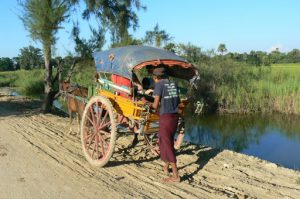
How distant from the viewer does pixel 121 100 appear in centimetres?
769

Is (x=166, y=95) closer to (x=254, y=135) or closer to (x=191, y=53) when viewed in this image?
(x=254, y=135)

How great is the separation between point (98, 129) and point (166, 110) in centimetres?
184

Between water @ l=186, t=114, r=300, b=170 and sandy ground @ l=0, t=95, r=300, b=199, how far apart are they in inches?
184

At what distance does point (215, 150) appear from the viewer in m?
10.1

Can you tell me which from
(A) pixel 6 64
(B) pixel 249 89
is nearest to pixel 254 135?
(B) pixel 249 89

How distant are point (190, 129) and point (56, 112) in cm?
631

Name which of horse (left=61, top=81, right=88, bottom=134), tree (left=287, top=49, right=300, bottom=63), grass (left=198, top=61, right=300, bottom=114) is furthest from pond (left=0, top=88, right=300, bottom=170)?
tree (left=287, top=49, right=300, bottom=63)

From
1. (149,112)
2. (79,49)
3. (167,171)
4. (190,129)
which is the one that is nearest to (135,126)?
(149,112)

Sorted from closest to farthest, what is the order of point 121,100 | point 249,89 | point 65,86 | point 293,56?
1. point 121,100
2. point 65,86
3. point 249,89
4. point 293,56

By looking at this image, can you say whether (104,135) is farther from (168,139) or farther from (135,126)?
(168,139)

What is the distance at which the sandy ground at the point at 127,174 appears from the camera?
6414mm

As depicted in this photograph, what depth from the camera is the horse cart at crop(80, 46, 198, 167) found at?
734cm

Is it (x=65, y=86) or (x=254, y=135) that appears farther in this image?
(x=254, y=135)

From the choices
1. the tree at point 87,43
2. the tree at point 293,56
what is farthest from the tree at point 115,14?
the tree at point 293,56
